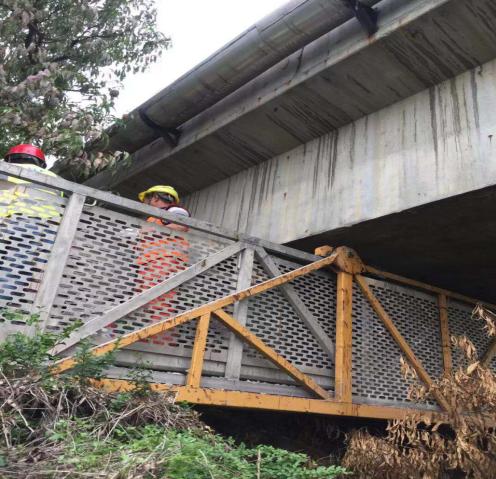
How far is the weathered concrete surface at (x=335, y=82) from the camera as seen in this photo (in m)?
4.71

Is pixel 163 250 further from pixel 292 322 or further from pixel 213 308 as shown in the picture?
pixel 292 322

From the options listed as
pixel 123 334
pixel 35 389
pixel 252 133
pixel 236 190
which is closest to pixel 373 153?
pixel 252 133

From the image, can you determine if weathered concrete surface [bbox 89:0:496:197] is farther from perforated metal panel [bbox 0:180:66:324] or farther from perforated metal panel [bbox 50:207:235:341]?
perforated metal panel [bbox 0:180:66:324]

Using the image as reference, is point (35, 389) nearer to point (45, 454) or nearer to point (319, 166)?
point (45, 454)

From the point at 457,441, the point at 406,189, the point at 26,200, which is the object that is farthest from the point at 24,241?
the point at 406,189

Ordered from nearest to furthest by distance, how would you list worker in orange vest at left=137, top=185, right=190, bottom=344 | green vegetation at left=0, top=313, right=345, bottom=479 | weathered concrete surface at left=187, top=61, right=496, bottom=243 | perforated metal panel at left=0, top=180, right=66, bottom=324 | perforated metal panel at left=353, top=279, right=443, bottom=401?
green vegetation at left=0, top=313, right=345, bottom=479 → perforated metal panel at left=0, top=180, right=66, bottom=324 → worker in orange vest at left=137, top=185, right=190, bottom=344 → weathered concrete surface at left=187, top=61, right=496, bottom=243 → perforated metal panel at left=353, top=279, right=443, bottom=401

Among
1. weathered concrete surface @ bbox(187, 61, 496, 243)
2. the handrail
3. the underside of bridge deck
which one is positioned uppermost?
weathered concrete surface @ bbox(187, 61, 496, 243)

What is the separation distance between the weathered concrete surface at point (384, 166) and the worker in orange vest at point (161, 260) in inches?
84.8

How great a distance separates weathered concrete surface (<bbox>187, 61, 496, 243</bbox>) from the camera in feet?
15.1

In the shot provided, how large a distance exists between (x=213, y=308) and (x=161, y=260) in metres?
0.63

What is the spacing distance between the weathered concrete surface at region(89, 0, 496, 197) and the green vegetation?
4.18 meters

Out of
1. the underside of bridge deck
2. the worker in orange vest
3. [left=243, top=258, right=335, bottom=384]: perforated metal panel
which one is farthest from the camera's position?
the underside of bridge deck

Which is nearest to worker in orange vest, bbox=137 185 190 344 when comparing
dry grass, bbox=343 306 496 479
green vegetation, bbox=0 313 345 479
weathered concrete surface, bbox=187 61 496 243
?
green vegetation, bbox=0 313 345 479

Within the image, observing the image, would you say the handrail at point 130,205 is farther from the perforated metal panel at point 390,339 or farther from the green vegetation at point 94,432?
the green vegetation at point 94,432
